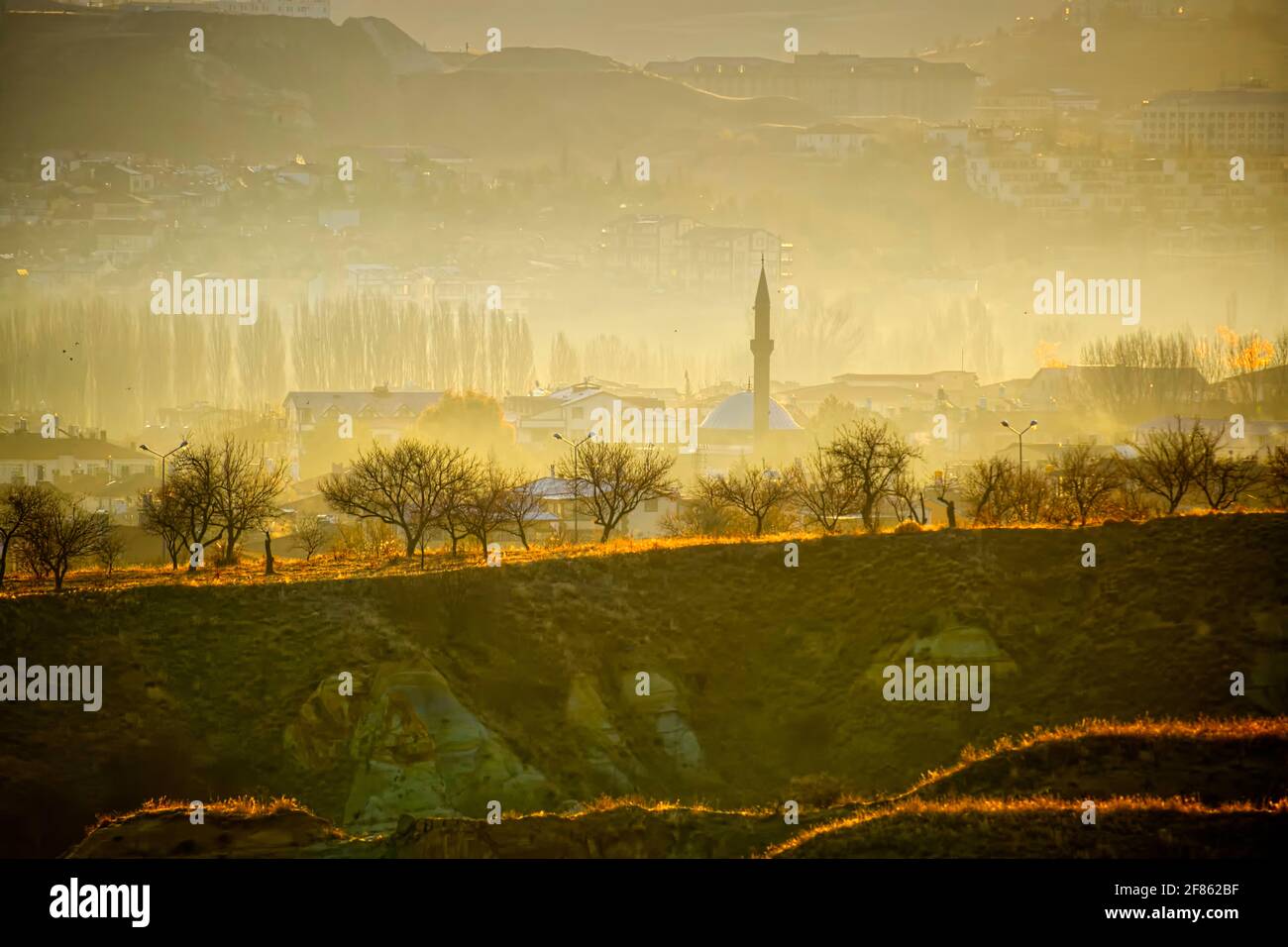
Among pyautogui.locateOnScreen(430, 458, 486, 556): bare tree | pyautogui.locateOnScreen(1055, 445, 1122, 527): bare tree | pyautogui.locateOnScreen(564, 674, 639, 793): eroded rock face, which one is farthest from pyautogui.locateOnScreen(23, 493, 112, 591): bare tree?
pyautogui.locateOnScreen(1055, 445, 1122, 527): bare tree

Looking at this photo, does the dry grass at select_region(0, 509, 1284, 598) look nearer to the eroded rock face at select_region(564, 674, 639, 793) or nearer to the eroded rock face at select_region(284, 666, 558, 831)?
the eroded rock face at select_region(284, 666, 558, 831)

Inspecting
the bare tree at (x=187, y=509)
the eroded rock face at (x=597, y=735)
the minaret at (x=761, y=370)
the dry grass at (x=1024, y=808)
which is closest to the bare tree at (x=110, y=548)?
the bare tree at (x=187, y=509)

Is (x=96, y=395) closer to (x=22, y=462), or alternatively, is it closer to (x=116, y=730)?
(x=22, y=462)

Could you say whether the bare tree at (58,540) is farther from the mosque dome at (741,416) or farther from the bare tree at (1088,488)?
the mosque dome at (741,416)

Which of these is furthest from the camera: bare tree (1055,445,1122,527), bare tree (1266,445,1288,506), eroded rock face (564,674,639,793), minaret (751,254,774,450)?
minaret (751,254,774,450)

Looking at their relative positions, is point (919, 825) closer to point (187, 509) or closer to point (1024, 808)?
point (1024, 808)

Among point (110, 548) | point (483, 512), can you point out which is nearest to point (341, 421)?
point (110, 548)
